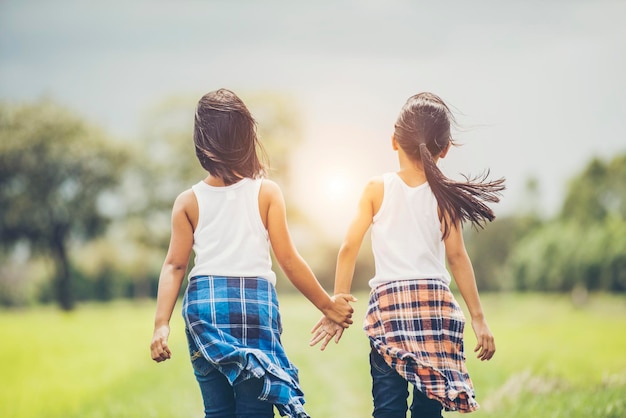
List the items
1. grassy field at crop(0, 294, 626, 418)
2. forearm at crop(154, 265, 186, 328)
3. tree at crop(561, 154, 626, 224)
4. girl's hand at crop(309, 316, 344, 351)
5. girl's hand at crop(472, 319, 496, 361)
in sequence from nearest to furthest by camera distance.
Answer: forearm at crop(154, 265, 186, 328) → girl's hand at crop(472, 319, 496, 361) → girl's hand at crop(309, 316, 344, 351) → grassy field at crop(0, 294, 626, 418) → tree at crop(561, 154, 626, 224)

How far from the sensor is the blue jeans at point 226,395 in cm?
243

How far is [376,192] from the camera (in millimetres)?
2738

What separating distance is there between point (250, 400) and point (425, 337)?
71cm

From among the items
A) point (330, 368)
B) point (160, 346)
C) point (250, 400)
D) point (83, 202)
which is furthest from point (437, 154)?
point (83, 202)

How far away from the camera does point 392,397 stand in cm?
258

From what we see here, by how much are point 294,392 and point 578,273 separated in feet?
26.6

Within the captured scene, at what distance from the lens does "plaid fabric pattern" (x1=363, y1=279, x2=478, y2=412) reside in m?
2.54

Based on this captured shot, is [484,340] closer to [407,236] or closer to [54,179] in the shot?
[407,236]

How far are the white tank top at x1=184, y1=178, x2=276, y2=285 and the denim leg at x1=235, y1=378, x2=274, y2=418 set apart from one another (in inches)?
15.5

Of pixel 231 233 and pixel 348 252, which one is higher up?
pixel 231 233

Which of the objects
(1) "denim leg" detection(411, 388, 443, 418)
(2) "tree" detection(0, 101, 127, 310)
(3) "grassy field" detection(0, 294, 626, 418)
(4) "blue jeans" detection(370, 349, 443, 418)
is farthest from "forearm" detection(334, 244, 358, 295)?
(2) "tree" detection(0, 101, 127, 310)

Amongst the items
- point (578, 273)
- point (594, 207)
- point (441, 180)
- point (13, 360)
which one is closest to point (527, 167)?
point (594, 207)

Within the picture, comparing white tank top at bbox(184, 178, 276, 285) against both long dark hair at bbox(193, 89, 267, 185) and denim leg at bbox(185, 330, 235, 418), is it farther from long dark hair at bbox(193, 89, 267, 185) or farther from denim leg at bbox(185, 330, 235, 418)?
denim leg at bbox(185, 330, 235, 418)

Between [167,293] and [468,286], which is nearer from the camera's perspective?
[167,293]
